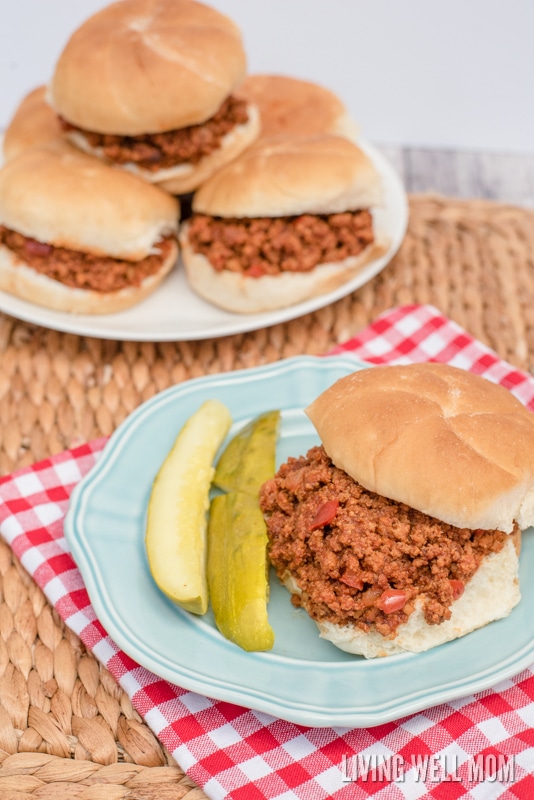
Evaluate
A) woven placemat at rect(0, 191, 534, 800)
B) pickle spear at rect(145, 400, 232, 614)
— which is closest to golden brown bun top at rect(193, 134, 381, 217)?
woven placemat at rect(0, 191, 534, 800)

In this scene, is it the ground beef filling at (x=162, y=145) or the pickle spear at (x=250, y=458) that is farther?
the ground beef filling at (x=162, y=145)

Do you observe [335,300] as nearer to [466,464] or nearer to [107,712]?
[466,464]

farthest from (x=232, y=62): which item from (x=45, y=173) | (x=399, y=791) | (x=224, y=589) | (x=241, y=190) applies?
(x=399, y=791)

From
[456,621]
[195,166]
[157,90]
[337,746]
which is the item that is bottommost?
[337,746]

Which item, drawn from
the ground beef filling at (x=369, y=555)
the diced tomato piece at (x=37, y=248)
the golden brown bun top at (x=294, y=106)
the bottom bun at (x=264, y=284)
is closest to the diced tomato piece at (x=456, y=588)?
the ground beef filling at (x=369, y=555)

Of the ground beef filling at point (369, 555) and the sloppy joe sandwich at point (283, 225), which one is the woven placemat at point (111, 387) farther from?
the ground beef filling at point (369, 555)

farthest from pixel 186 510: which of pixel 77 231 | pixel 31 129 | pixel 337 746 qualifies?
pixel 31 129

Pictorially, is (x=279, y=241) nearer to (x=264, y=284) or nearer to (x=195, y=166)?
(x=264, y=284)

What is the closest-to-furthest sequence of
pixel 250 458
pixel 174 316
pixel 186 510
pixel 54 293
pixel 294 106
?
1. pixel 186 510
2. pixel 250 458
3. pixel 54 293
4. pixel 174 316
5. pixel 294 106
